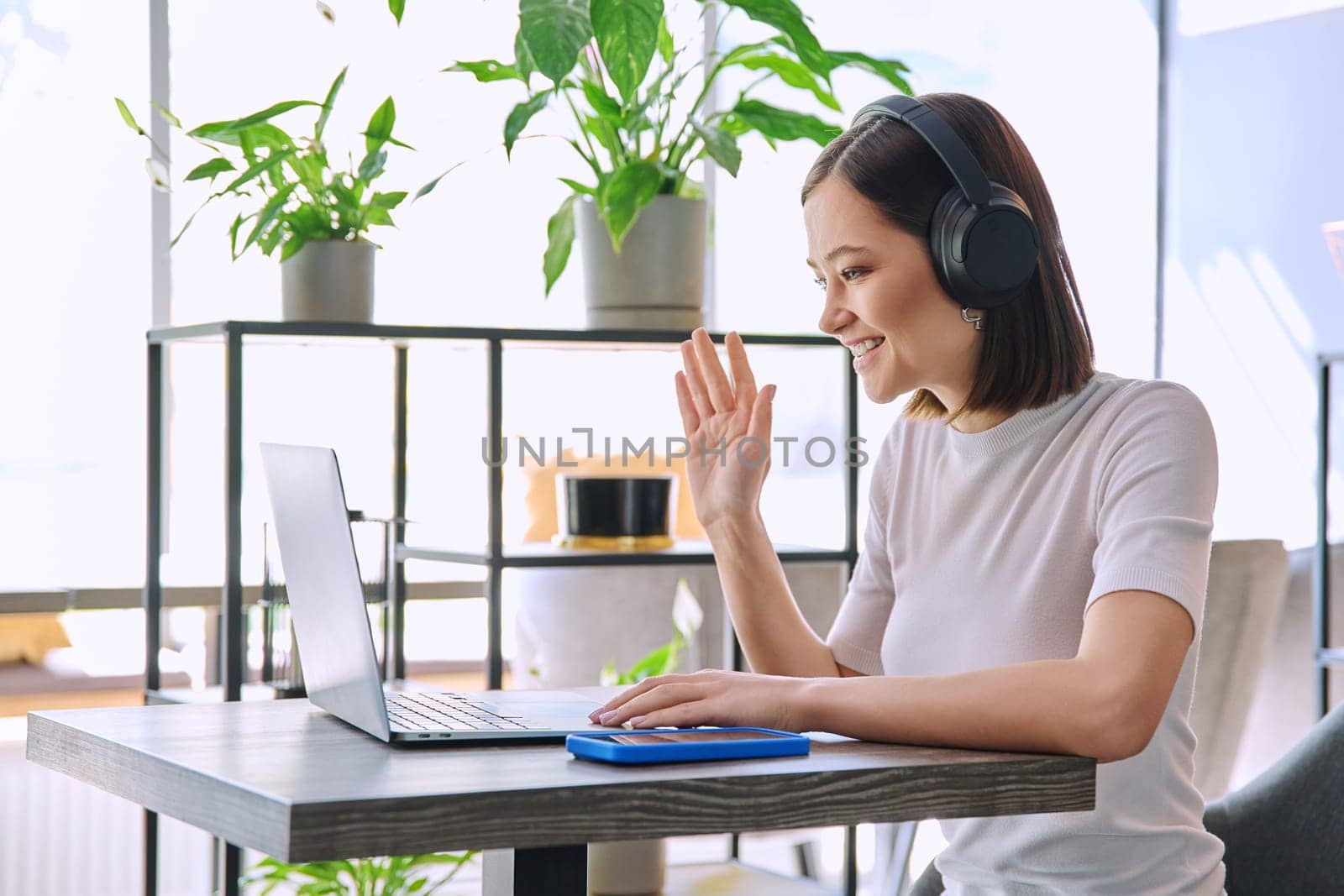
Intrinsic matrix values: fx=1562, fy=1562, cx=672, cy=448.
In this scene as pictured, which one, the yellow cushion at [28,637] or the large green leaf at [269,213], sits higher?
the large green leaf at [269,213]

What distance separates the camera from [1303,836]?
1687 millimetres

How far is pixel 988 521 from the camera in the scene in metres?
1.43

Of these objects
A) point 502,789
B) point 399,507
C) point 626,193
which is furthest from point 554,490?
point 502,789

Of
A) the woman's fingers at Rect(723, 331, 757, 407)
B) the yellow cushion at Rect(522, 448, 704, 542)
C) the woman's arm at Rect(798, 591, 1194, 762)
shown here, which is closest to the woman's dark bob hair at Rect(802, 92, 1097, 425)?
the woman's fingers at Rect(723, 331, 757, 407)

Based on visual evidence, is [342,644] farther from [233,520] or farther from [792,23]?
[792,23]

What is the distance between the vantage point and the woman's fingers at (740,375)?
1.47m

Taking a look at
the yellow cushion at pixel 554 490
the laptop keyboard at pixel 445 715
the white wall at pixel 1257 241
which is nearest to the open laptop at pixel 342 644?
the laptop keyboard at pixel 445 715

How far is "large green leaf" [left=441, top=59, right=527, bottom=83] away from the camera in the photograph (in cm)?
218

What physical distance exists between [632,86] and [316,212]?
1.54 ft

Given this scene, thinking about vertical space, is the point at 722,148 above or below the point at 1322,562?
above

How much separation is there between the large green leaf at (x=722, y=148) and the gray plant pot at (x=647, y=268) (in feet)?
0.42

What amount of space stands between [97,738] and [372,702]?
8.1 inches

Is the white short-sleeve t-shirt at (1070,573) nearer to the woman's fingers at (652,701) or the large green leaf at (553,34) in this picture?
the woman's fingers at (652,701)

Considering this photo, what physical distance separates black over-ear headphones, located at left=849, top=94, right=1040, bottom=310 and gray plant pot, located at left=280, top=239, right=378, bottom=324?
1.02 m
